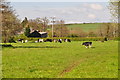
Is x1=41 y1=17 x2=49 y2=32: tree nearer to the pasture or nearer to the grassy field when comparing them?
the pasture

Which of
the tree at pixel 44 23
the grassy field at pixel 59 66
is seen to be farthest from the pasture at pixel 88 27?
the grassy field at pixel 59 66

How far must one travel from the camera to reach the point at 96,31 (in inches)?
5300


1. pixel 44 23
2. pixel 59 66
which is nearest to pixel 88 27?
pixel 44 23

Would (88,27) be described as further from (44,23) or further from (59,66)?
(59,66)

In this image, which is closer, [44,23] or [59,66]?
[59,66]

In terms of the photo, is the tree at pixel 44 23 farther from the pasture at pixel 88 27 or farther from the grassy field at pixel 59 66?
the grassy field at pixel 59 66

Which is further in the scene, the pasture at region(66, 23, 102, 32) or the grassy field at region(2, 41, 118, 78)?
the pasture at region(66, 23, 102, 32)

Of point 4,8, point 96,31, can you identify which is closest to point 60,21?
point 96,31

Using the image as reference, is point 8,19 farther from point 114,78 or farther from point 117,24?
point 114,78

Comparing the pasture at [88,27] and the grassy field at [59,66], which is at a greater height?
the pasture at [88,27]

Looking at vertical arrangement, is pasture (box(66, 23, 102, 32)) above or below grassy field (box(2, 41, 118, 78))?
above

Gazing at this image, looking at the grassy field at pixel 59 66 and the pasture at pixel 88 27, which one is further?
the pasture at pixel 88 27

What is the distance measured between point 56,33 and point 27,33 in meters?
20.5

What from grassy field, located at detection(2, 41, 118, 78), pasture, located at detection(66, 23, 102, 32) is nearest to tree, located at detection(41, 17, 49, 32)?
pasture, located at detection(66, 23, 102, 32)
